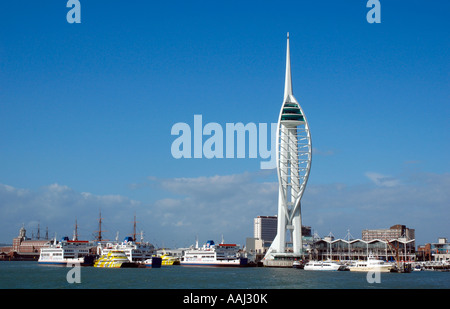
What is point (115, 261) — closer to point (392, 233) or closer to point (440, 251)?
point (440, 251)

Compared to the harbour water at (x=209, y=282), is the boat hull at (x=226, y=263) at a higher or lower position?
lower

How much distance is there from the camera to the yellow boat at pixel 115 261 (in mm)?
100938

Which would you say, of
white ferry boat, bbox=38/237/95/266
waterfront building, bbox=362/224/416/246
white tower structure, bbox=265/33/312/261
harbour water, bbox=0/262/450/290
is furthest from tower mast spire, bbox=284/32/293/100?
waterfront building, bbox=362/224/416/246

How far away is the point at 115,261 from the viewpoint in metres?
102

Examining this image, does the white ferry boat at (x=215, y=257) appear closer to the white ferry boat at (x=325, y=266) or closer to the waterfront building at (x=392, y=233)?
the white ferry boat at (x=325, y=266)

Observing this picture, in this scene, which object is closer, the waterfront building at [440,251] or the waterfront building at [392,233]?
the waterfront building at [440,251]

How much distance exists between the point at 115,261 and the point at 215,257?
28.3 metres

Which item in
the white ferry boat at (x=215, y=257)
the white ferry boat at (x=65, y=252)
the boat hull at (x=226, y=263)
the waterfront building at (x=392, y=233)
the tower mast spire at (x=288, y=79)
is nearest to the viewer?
the white ferry boat at (x=65, y=252)

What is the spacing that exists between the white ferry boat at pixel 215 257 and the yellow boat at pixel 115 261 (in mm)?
25209

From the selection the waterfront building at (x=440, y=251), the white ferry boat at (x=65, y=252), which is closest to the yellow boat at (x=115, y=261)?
the white ferry boat at (x=65, y=252)

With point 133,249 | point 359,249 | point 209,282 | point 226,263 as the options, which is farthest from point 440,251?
point 209,282
